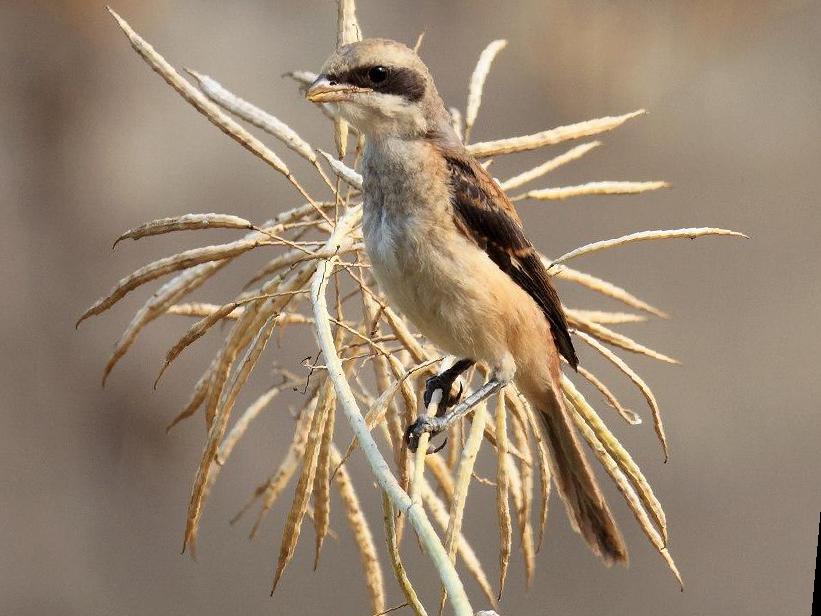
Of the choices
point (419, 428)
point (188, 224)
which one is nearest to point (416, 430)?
point (419, 428)

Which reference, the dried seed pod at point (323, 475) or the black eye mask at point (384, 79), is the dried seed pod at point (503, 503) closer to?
the dried seed pod at point (323, 475)

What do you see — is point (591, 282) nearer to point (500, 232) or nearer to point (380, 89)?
point (500, 232)

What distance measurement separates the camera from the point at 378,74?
705mm

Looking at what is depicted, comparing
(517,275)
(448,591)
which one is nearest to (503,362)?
(517,275)

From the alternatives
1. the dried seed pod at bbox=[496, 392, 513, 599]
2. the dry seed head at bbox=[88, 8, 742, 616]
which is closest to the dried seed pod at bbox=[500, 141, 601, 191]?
the dry seed head at bbox=[88, 8, 742, 616]

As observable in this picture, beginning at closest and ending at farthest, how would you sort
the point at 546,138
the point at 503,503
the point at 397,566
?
the point at 397,566, the point at 503,503, the point at 546,138

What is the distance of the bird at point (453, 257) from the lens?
75cm

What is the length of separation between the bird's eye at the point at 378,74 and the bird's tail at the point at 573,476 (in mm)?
250

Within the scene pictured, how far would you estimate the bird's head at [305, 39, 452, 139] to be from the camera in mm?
693

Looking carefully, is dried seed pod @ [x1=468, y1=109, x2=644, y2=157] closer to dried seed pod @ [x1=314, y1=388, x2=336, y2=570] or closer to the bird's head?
the bird's head

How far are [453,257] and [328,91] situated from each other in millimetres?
152

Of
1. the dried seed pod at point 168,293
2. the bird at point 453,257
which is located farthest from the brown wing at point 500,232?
the dried seed pod at point 168,293

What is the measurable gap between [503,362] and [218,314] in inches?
8.4

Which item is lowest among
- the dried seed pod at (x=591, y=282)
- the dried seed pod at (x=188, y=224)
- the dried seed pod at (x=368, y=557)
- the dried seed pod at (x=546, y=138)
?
the dried seed pod at (x=368, y=557)
